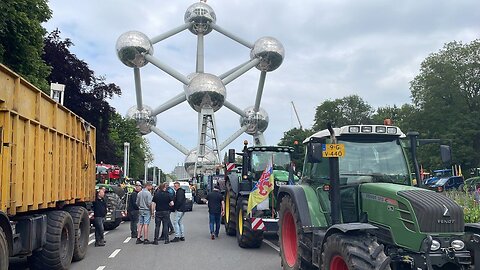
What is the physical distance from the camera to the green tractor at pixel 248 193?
12.1m

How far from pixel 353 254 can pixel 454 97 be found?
158 feet

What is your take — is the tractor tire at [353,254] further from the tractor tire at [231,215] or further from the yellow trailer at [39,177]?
the tractor tire at [231,215]

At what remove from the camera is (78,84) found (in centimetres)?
2784

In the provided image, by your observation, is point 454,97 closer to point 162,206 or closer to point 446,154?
point 162,206

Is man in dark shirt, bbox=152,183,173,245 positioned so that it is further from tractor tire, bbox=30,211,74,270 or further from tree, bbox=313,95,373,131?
tree, bbox=313,95,373,131

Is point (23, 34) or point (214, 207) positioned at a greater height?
point (23, 34)

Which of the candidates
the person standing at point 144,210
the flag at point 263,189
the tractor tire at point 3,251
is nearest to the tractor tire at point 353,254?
the tractor tire at point 3,251

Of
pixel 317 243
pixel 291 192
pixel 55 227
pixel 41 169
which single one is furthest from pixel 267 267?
pixel 41 169

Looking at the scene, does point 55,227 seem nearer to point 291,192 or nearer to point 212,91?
point 291,192

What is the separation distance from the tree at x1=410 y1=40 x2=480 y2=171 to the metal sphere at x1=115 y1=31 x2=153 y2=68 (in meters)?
30.4

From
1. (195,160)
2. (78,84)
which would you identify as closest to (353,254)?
(78,84)

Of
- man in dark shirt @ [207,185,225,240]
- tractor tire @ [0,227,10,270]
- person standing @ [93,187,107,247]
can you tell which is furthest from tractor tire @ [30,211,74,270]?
man in dark shirt @ [207,185,225,240]

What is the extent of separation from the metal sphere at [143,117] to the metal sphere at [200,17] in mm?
12299

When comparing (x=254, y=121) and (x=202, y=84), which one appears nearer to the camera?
(x=202, y=84)
